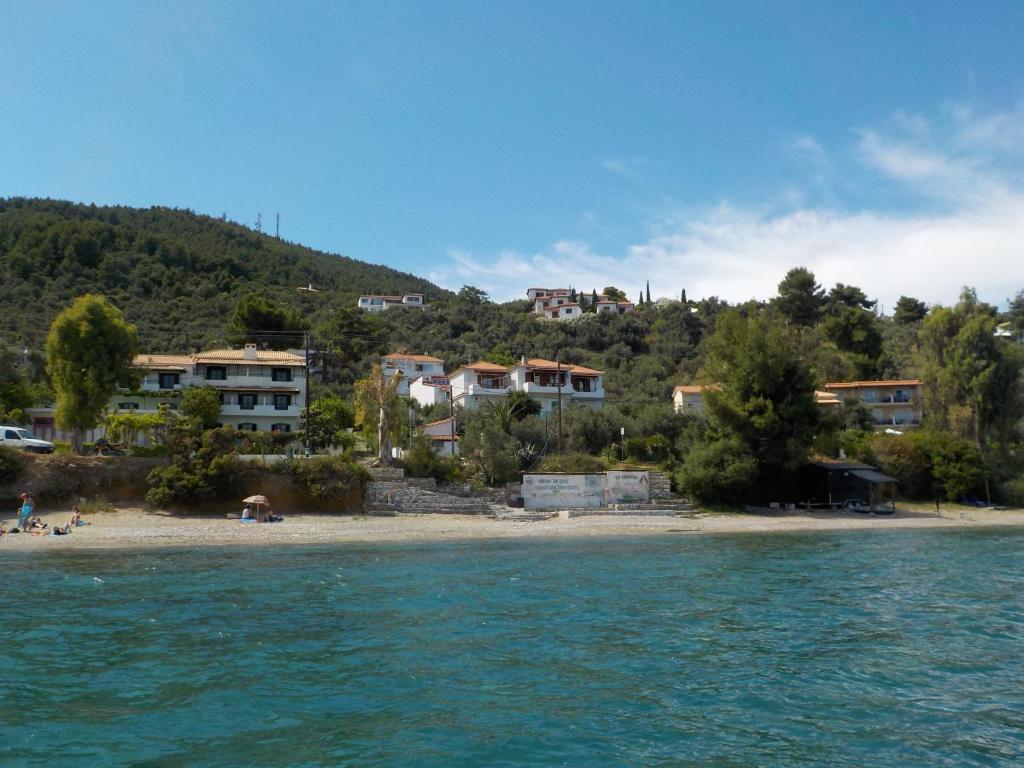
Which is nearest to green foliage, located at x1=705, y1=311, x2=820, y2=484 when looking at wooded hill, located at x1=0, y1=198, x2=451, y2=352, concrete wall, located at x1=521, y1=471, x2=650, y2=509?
concrete wall, located at x1=521, y1=471, x2=650, y2=509

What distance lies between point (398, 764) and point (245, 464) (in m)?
33.1

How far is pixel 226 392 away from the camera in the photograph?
181ft

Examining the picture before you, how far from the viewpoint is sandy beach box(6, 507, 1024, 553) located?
3250 cm

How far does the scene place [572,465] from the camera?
45719 mm

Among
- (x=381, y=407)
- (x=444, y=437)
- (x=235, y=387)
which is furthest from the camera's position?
(x=235, y=387)

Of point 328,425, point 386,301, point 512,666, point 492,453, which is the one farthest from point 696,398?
point 386,301

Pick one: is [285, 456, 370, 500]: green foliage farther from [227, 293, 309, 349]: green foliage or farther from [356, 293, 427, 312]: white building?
[356, 293, 427, 312]: white building

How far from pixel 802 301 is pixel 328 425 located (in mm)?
67448

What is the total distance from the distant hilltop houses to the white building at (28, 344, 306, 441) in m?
69.5

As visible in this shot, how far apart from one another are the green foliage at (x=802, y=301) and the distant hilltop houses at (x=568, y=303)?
3130 centimetres

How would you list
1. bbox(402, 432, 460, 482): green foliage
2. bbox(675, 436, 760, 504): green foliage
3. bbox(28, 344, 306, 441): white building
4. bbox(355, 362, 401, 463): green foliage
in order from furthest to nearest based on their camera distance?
1. bbox(28, 344, 306, 441): white building
2. bbox(675, 436, 760, 504): green foliage
3. bbox(355, 362, 401, 463): green foliage
4. bbox(402, 432, 460, 482): green foliage

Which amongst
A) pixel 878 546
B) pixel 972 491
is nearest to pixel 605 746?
pixel 878 546

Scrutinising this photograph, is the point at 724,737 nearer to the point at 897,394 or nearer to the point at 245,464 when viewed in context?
the point at 245,464

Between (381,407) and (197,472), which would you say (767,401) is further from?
(197,472)
